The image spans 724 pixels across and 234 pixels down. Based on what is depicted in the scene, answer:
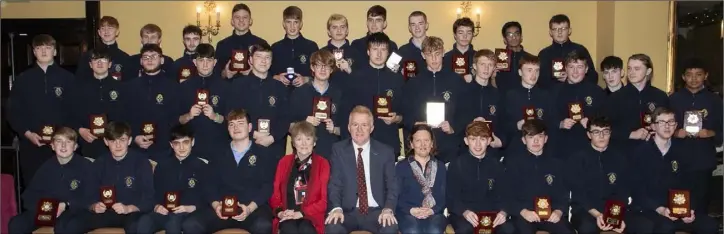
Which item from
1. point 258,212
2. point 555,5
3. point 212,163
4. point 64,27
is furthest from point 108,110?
point 555,5

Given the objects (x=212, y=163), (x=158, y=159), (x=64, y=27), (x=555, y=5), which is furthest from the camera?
(x=555, y=5)

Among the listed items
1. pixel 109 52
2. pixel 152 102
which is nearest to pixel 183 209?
pixel 152 102

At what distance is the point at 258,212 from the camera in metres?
6.97

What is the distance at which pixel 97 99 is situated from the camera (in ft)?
26.2

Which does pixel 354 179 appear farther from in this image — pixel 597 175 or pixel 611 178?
pixel 611 178

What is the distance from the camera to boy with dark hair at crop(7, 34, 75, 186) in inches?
317

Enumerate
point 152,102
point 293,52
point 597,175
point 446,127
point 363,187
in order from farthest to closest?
1. point 293,52
2. point 152,102
3. point 446,127
4. point 597,175
5. point 363,187

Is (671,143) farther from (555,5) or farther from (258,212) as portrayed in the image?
(555,5)

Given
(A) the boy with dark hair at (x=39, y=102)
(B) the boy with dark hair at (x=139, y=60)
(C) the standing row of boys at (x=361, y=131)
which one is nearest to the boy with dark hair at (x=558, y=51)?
(C) the standing row of boys at (x=361, y=131)

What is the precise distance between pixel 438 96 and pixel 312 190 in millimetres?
1948

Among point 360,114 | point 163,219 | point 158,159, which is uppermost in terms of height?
point 360,114

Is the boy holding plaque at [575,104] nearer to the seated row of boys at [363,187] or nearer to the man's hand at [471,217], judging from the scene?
the seated row of boys at [363,187]

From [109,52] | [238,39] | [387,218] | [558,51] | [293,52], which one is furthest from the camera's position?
[238,39]

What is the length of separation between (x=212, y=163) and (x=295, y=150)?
0.95m
